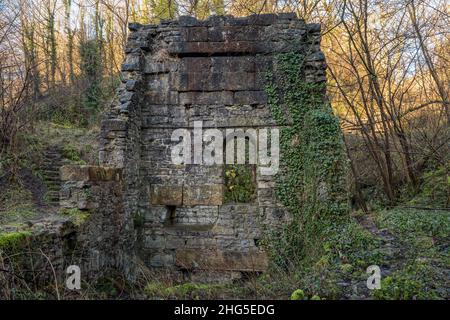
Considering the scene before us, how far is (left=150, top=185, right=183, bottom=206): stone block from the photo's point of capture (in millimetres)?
7586

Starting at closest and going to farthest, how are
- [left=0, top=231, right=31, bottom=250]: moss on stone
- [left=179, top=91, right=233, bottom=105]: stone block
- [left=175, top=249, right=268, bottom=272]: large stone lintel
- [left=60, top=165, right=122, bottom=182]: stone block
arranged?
[left=0, top=231, right=31, bottom=250]: moss on stone, [left=60, top=165, right=122, bottom=182]: stone block, [left=175, top=249, right=268, bottom=272]: large stone lintel, [left=179, top=91, right=233, bottom=105]: stone block

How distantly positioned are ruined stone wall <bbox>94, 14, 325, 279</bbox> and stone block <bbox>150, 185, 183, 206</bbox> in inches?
0.8

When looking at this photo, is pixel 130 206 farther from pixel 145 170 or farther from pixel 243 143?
pixel 243 143

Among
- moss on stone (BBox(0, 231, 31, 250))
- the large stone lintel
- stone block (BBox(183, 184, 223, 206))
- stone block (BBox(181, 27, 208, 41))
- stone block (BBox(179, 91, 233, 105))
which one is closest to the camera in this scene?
moss on stone (BBox(0, 231, 31, 250))

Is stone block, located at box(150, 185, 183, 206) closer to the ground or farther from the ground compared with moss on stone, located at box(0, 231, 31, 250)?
farther from the ground

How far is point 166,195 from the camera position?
7617 mm

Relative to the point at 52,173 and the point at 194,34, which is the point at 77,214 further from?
the point at 52,173

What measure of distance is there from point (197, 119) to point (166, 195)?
168 cm

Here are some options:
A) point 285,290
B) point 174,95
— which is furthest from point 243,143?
point 285,290

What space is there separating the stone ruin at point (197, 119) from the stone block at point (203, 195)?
0.02 m

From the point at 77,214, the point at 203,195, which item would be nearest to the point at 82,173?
the point at 77,214

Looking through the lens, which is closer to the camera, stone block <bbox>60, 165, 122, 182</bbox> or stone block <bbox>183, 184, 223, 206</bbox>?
stone block <bbox>60, 165, 122, 182</bbox>

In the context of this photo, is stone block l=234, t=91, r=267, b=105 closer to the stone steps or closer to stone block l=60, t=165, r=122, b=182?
stone block l=60, t=165, r=122, b=182

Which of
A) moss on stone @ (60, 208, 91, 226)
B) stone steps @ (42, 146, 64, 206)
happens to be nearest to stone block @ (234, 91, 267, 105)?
moss on stone @ (60, 208, 91, 226)
